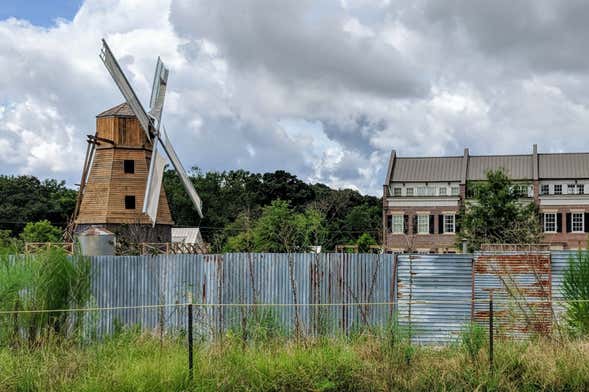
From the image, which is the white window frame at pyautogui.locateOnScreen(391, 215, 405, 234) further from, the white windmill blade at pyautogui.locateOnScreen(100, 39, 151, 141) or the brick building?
the white windmill blade at pyautogui.locateOnScreen(100, 39, 151, 141)

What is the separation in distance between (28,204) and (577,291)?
64341mm

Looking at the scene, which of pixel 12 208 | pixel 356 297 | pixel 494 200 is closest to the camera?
pixel 356 297

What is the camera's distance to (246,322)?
13031 mm

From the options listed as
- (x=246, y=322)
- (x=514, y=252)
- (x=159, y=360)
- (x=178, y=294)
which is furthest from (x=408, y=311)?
(x=159, y=360)

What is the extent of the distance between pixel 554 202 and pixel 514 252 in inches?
1737

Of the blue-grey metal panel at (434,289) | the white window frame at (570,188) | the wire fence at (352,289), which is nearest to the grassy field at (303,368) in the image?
the wire fence at (352,289)

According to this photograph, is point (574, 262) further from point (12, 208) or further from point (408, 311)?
point (12, 208)

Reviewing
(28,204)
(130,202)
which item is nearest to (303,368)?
(130,202)

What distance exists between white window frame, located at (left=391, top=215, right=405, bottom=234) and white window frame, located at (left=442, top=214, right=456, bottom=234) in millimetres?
3319

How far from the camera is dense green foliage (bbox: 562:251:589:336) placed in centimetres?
1287

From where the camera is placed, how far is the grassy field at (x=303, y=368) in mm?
9625

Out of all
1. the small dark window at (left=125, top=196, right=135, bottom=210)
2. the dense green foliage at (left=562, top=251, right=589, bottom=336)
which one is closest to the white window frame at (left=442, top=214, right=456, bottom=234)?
the small dark window at (left=125, top=196, right=135, bottom=210)

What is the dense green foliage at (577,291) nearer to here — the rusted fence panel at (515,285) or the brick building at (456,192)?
the rusted fence panel at (515,285)

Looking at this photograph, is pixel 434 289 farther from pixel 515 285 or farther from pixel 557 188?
pixel 557 188
